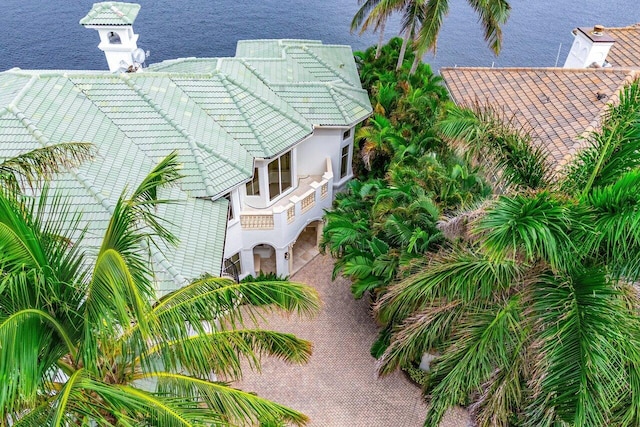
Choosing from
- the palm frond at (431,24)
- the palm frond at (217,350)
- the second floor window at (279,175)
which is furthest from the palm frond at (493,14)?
the palm frond at (217,350)

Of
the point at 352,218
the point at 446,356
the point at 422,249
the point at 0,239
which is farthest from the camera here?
the point at 352,218

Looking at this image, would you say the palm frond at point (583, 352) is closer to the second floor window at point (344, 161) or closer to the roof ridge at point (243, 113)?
the roof ridge at point (243, 113)

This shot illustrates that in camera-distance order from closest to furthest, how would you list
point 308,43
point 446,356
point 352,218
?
1. point 446,356
2. point 352,218
3. point 308,43

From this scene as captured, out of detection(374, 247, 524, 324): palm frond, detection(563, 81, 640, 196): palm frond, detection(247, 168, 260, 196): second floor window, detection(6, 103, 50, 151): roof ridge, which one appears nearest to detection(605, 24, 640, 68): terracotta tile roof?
detection(563, 81, 640, 196): palm frond

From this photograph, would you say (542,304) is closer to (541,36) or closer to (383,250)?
(383,250)

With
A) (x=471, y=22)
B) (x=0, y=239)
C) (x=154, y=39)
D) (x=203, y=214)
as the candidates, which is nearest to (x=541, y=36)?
(x=471, y=22)

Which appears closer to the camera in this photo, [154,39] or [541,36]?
[154,39]

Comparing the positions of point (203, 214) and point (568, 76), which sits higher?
point (568, 76)
